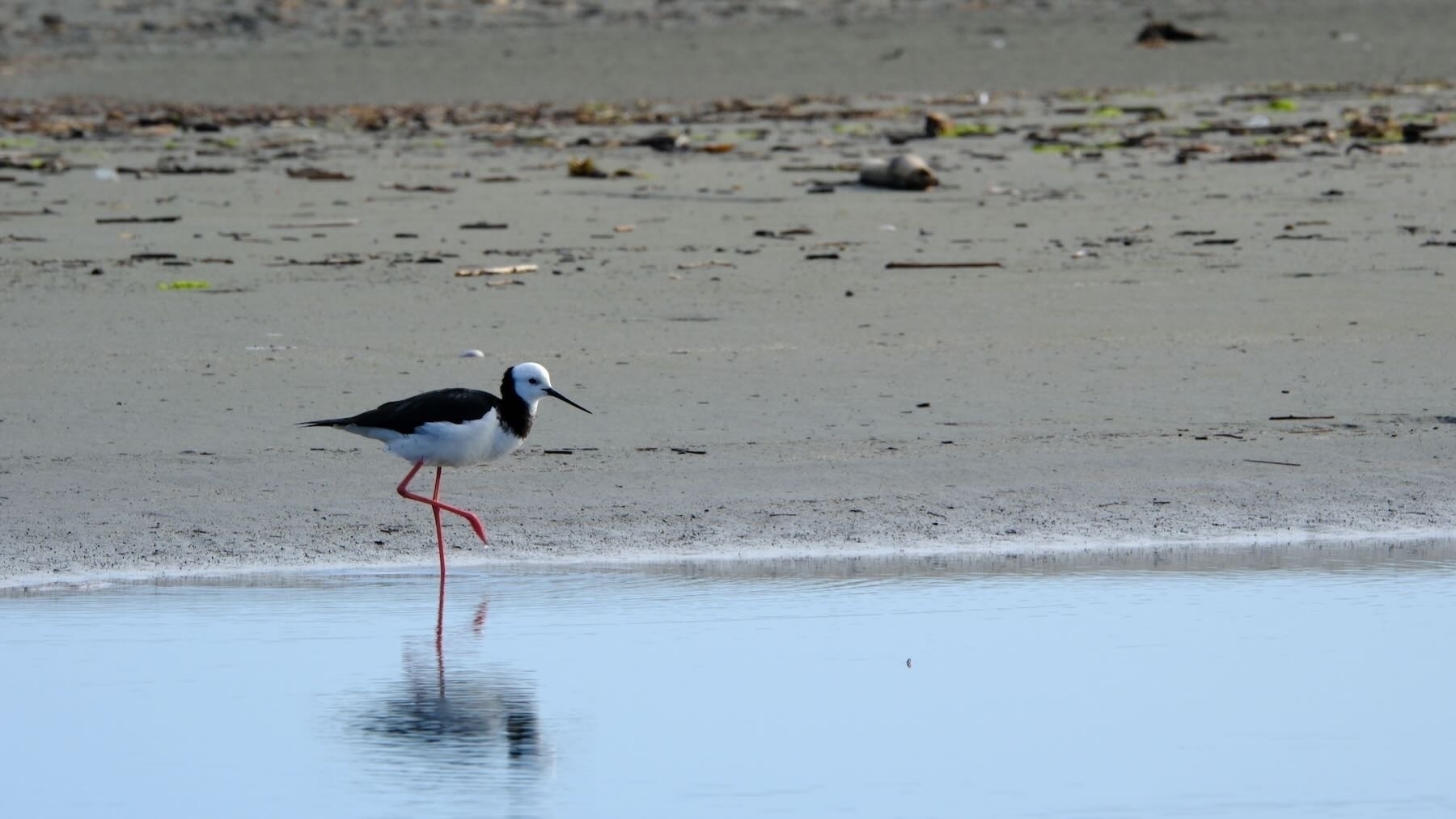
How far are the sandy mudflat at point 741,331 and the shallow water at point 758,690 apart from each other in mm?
478

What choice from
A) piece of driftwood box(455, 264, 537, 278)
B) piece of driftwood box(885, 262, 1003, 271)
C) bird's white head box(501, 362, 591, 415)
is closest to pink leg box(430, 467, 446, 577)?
bird's white head box(501, 362, 591, 415)

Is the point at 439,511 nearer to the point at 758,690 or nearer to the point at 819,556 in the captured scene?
the point at 819,556

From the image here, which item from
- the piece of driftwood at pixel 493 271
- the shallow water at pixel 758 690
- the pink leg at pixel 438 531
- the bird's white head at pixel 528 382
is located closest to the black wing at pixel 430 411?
the bird's white head at pixel 528 382

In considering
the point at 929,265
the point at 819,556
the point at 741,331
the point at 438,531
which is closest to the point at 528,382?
the point at 438,531

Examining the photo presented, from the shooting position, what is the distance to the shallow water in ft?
16.7

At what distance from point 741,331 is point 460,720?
15.9 ft

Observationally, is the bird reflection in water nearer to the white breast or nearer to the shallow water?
the shallow water

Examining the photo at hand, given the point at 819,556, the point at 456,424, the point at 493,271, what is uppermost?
the point at 456,424

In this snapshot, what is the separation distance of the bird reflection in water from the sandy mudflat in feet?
4.15

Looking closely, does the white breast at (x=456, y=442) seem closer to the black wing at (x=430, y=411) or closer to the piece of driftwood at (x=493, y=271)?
the black wing at (x=430, y=411)

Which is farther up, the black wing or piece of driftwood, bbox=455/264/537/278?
the black wing

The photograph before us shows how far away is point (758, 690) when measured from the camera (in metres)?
5.81

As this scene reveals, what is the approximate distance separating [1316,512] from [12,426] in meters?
4.84

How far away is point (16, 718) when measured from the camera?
5551 millimetres
